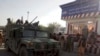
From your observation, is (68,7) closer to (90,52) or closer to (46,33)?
(90,52)

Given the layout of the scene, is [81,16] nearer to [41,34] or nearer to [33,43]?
[41,34]

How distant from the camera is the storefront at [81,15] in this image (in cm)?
1680

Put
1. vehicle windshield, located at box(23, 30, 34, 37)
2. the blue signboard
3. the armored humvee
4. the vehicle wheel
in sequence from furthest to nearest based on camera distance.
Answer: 1. the blue signboard
2. vehicle windshield, located at box(23, 30, 34, 37)
3. the armored humvee
4. the vehicle wheel

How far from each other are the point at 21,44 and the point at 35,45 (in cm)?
103

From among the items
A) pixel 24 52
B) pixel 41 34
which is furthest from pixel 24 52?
pixel 41 34

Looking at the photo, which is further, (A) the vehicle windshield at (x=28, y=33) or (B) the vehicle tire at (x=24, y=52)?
(A) the vehicle windshield at (x=28, y=33)

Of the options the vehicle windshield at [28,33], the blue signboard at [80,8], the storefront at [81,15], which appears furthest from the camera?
the storefront at [81,15]

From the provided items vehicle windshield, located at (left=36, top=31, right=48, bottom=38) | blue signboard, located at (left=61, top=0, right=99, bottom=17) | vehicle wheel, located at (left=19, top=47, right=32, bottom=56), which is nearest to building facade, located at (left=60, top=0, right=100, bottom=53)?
blue signboard, located at (left=61, top=0, right=99, bottom=17)

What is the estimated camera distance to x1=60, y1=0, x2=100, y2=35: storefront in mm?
16797

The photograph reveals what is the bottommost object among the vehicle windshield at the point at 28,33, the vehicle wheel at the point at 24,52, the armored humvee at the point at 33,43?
the vehicle wheel at the point at 24,52

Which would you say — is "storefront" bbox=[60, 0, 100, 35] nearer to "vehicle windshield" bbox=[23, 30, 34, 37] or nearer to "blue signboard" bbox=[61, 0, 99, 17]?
"blue signboard" bbox=[61, 0, 99, 17]

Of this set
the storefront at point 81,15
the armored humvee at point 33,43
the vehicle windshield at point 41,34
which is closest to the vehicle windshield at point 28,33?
the armored humvee at point 33,43

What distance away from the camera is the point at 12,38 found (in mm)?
12719

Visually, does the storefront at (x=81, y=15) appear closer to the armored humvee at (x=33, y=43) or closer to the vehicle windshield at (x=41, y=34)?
the vehicle windshield at (x=41, y=34)
